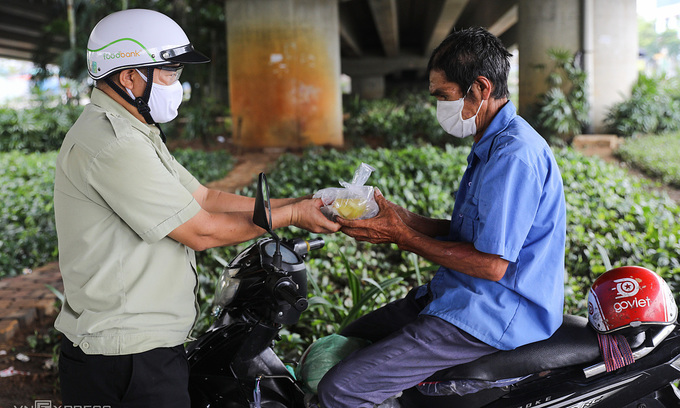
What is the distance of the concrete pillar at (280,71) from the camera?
1402 cm

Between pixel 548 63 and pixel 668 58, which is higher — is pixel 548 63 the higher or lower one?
the lower one

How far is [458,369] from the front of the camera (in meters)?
2.00

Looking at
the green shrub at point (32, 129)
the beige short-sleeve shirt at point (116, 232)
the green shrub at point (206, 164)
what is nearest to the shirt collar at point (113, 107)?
the beige short-sleeve shirt at point (116, 232)

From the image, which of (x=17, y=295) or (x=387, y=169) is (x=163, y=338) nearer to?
(x=17, y=295)

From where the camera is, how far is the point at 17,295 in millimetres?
4625

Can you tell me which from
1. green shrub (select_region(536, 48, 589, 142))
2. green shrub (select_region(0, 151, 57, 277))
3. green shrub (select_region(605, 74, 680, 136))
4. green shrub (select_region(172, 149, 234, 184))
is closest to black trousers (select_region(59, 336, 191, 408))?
green shrub (select_region(0, 151, 57, 277))

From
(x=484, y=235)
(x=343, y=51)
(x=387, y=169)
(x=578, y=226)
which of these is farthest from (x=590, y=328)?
(x=343, y=51)

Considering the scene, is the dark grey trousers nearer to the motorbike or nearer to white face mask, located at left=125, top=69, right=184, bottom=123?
the motorbike

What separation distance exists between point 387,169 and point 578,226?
219cm

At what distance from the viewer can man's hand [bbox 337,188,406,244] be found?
214 cm

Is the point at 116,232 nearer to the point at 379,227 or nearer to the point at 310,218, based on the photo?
the point at 310,218

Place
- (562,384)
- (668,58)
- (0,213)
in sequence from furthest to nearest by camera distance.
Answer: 1. (668,58)
2. (0,213)
3. (562,384)

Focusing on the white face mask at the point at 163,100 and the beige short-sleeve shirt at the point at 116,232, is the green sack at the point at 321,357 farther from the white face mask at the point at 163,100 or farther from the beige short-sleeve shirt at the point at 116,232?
the white face mask at the point at 163,100

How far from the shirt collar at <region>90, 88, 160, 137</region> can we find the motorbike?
0.48 m
